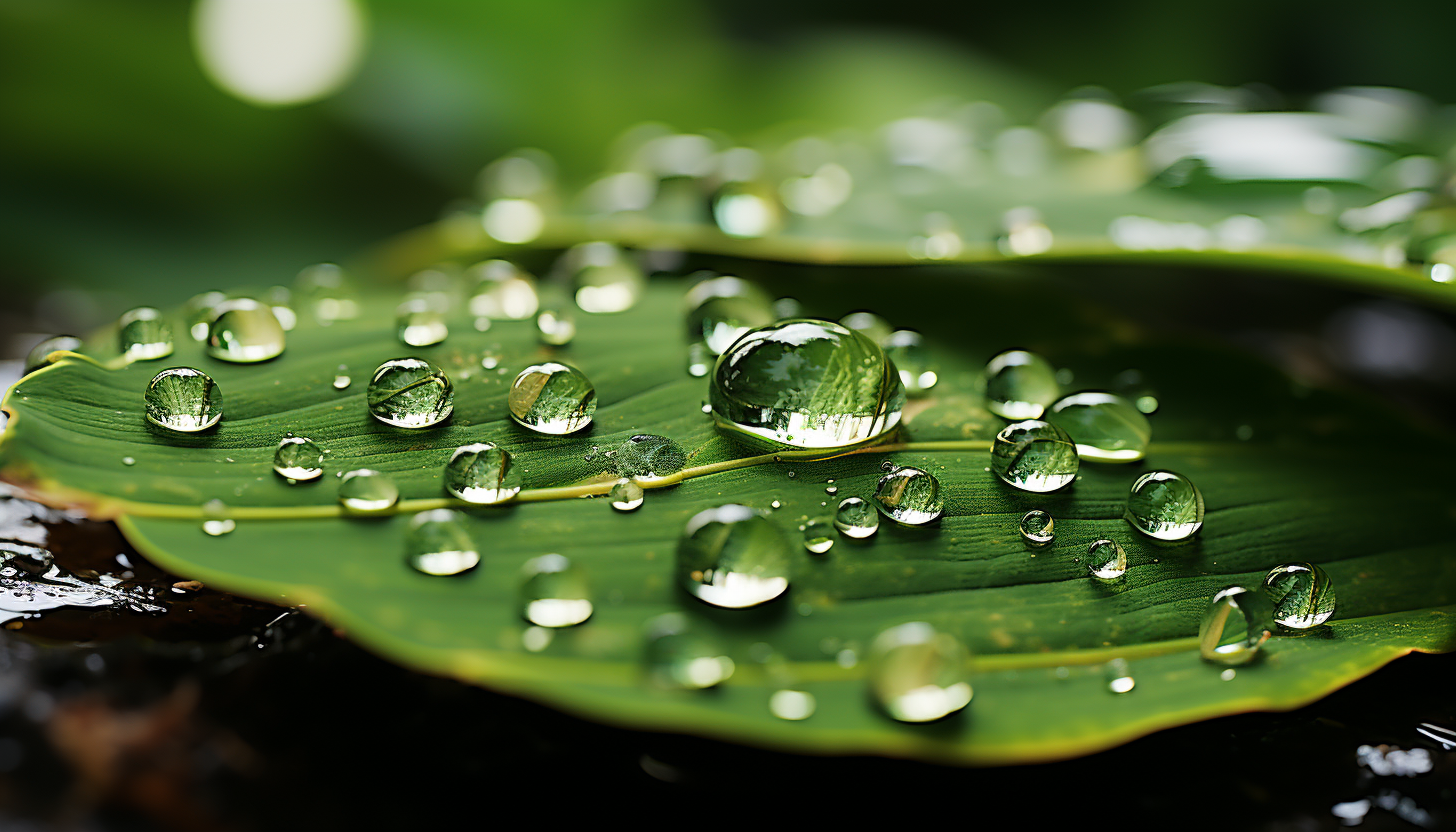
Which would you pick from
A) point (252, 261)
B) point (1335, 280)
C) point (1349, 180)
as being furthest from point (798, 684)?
point (252, 261)

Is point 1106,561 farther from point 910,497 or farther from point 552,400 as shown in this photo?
point 552,400

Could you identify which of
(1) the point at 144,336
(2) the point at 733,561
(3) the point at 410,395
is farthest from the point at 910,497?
(1) the point at 144,336

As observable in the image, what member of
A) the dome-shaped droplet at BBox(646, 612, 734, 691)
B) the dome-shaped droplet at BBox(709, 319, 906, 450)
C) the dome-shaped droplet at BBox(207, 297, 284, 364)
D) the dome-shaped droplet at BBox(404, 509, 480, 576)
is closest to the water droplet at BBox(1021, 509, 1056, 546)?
the dome-shaped droplet at BBox(709, 319, 906, 450)

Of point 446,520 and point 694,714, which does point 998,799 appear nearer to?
point 694,714

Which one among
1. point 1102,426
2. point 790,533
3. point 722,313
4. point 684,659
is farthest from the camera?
point 722,313

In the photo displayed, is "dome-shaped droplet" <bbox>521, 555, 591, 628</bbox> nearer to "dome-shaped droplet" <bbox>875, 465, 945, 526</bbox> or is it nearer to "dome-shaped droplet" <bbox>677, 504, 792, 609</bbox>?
"dome-shaped droplet" <bbox>677, 504, 792, 609</bbox>
